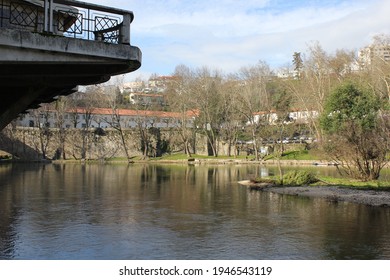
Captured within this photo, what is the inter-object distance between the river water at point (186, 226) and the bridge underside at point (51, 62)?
509 cm

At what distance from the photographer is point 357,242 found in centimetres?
1691

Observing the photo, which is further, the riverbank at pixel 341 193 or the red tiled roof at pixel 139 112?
the red tiled roof at pixel 139 112

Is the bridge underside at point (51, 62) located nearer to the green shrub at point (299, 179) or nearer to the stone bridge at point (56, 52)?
the stone bridge at point (56, 52)

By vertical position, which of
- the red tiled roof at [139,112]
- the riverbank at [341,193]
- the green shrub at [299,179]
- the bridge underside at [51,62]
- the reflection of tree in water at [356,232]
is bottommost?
the reflection of tree in water at [356,232]

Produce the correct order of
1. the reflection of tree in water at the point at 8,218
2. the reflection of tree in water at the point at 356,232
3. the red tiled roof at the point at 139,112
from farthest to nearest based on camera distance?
the red tiled roof at the point at 139,112 → the reflection of tree in water at the point at 8,218 → the reflection of tree in water at the point at 356,232

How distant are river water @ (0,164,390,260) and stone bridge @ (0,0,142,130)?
5054 mm

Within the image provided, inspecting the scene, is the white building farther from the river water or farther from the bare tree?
the river water

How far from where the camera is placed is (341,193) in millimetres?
29672

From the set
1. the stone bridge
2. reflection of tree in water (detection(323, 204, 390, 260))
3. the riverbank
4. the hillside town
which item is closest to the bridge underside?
the stone bridge

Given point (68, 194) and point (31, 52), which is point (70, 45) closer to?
point (31, 52)

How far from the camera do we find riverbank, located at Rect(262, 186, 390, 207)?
2664 centimetres

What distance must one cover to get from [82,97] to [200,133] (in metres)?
→ 24.7

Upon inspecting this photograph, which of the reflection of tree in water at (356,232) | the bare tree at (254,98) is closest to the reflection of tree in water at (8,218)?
the reflection of tree in water at (356,232)

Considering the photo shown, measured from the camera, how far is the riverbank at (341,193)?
87.4 ft
